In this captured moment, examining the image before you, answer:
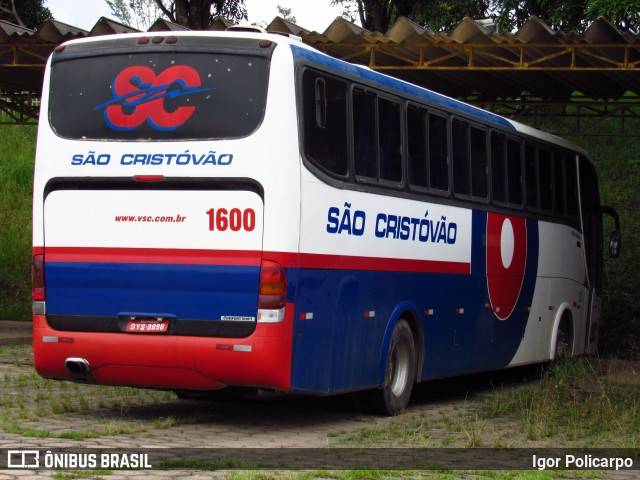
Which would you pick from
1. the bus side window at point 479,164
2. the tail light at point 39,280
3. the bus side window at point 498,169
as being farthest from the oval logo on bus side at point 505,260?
the tail light at point 39,280

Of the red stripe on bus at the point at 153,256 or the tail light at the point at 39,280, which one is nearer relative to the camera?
the red stripe on bus at the point at 153,256

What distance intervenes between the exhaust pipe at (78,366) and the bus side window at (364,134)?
9.93 feet

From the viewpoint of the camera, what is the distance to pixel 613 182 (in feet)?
119

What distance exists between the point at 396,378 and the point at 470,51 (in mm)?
6981

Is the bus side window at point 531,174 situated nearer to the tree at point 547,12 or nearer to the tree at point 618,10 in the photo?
the tree at point 618,10

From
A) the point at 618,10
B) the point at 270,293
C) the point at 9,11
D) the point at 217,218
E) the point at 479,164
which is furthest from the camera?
the point at 9,11

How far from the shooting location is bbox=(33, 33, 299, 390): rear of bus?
974cm

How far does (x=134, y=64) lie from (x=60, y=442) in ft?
11.5

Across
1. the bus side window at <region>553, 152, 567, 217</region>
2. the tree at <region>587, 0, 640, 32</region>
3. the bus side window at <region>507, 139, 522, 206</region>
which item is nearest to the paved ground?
the bus side window at <region>507, 139, 522, 206</region>

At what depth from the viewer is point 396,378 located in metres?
12.1

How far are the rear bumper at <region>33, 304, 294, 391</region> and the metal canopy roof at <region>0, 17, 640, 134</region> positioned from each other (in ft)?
25.3

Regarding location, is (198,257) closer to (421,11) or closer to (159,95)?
(159,95)

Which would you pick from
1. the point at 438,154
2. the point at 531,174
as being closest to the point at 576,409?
the point at 438,154

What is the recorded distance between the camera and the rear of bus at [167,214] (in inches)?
384
